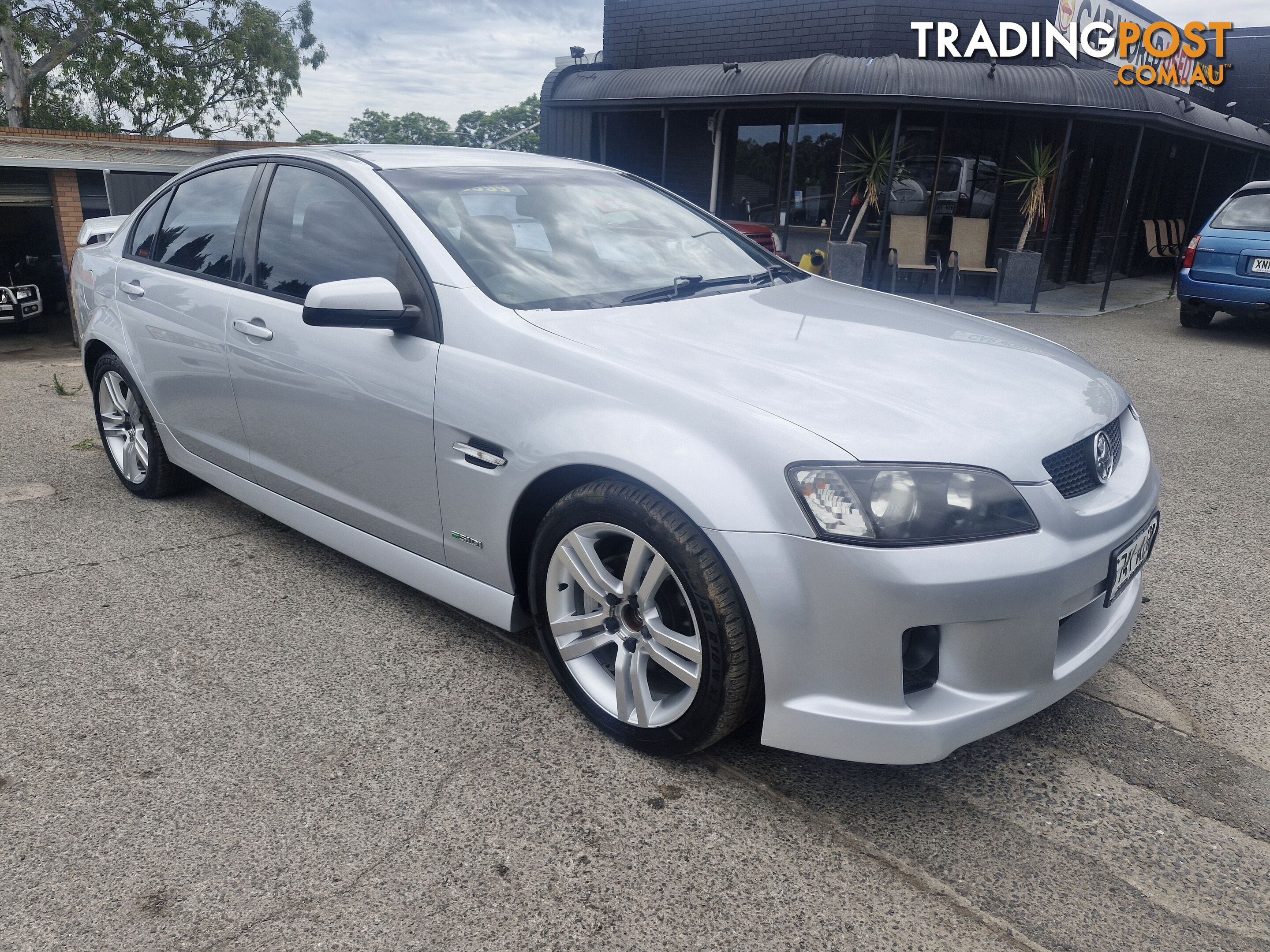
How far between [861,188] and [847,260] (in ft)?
7.01

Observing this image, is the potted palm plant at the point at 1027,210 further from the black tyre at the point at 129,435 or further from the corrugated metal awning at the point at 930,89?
the black tyre at the point at 129,435

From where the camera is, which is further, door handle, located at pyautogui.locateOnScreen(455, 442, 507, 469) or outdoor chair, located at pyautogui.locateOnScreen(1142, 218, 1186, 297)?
outdoor chair, located at pyautogui.locateOnScreen(1142, 218, 1186, 297)

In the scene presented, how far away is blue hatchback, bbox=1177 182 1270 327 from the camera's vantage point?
923 cm

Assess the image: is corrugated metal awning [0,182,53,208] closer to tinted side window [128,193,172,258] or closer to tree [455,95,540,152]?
tinted side window [128,193,172,258]

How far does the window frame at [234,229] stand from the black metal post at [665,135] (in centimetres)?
856

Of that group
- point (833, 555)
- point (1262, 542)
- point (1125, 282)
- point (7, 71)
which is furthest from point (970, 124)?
point (7, 71)

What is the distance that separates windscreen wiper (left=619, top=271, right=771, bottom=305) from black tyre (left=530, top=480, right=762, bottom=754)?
2.61 feet

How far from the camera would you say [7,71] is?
30344 millimetres

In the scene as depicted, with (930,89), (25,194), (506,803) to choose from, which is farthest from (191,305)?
(25,194)

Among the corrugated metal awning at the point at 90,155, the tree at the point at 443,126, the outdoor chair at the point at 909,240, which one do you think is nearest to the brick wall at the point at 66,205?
the corrugated metal awning at the point at 90,155

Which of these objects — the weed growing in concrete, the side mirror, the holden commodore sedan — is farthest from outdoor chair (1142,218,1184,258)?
the side mirror

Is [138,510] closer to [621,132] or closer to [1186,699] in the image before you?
[1186,699]
